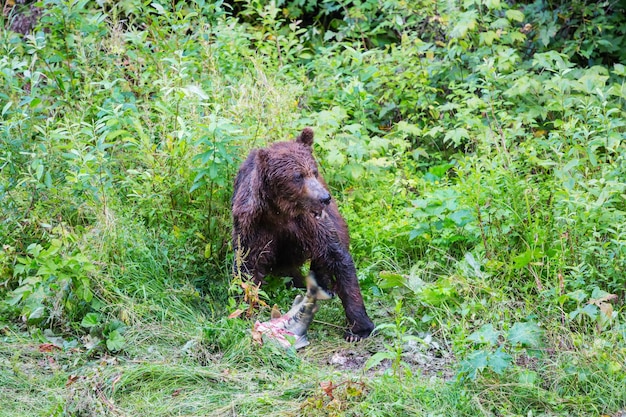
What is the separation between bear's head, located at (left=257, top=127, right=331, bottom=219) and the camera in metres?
5.70

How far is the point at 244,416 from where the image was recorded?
461cm

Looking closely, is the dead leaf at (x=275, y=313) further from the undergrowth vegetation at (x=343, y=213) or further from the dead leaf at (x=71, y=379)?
the dead leaf at (x=71, y=379)

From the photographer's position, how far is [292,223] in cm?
589

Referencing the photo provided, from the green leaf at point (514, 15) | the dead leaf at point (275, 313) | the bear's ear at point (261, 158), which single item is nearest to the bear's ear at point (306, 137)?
the bear's ear at point (261, 158)

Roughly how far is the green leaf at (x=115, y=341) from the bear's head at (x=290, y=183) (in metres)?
1.30

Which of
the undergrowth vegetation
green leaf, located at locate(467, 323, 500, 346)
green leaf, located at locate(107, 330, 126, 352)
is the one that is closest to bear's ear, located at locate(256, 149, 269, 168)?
the undergrowth vegetation

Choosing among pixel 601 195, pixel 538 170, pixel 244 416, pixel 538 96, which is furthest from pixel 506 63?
pixel 244 416

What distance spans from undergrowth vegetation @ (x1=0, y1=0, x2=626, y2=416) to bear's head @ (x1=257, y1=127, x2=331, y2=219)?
0.54 metres

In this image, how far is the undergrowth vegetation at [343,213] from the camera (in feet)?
15.8

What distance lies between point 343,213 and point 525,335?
2.63 m

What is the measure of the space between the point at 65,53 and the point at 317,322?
3.30m

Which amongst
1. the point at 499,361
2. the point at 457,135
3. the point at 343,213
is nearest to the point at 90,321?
the point at 343,213

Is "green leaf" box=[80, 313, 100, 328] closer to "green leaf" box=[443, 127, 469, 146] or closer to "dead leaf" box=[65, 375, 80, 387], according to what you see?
"dead leaf" box=[65, 375, 80, 387]

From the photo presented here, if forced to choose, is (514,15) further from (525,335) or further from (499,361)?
(499,361)
